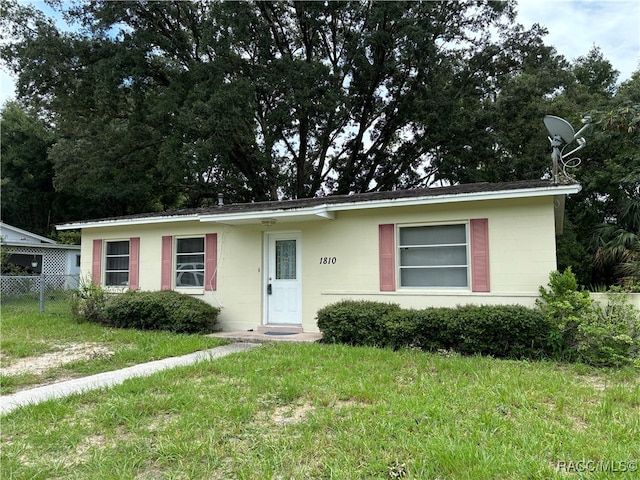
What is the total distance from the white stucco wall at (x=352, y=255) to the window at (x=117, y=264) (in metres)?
0.29

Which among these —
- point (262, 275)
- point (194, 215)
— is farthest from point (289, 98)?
point (262, 275)

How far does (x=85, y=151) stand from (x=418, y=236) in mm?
15712

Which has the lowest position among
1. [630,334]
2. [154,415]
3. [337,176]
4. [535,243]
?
[154,415]

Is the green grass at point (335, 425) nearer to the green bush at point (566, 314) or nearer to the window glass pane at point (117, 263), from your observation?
the green bush at point (566, 314)

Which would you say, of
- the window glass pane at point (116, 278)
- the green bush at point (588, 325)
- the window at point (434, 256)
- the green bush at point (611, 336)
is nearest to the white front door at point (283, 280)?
the window at point (434, 256)

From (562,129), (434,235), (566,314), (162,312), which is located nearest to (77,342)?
(162,312)

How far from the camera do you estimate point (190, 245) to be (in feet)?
35.1

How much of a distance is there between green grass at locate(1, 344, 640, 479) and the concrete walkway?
0.36 metres

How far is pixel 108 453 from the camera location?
129 inches

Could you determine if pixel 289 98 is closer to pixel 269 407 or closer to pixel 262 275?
pixel 262 275

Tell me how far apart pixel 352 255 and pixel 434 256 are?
5.62 ft

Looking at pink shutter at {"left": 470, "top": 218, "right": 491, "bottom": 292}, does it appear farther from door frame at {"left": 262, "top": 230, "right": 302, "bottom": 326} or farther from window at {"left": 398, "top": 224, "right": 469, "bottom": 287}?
door frame at {"left": 262, "top": 230, "right": 302, "bottom": 326}

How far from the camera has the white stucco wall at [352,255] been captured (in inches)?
289

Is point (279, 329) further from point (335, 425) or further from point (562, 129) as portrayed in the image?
point (562, 129)
